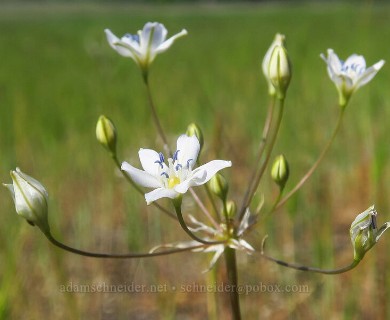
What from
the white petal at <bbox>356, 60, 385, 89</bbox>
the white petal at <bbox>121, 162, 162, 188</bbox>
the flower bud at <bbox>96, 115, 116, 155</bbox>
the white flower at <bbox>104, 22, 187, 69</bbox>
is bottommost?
the white petal at <bbox>121, 162, 162, 188</bbox>

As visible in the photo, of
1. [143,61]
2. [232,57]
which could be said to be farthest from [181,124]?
[232,57]

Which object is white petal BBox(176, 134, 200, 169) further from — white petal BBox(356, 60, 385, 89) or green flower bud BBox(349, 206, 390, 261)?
white petal BBox(356, 60, 385, 89)

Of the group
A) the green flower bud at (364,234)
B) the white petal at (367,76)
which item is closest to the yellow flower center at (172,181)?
the green flower bud at (364,234)

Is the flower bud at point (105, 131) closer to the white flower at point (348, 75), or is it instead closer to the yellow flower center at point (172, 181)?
the yellow flower center at point (172, 181)

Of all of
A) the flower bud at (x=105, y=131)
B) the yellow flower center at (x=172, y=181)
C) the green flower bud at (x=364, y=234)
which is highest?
the flower bud at (x=105, y=131)

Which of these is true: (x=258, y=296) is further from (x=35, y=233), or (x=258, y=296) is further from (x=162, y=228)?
(x=35, y=233)

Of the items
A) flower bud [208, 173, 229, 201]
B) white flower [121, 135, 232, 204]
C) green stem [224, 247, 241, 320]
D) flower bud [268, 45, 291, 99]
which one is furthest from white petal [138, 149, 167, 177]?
flower bud [268, 45, 291, 99]
